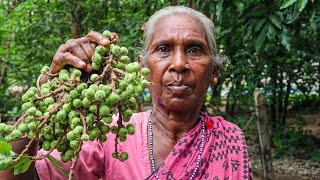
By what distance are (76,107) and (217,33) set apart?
2.29 meters

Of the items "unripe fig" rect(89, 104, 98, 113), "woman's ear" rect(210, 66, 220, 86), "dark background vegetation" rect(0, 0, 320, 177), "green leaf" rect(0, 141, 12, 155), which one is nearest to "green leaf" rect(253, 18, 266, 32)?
"dark background vegetation" rect(0, 0, 320, 177)

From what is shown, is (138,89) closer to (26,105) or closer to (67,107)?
(67,107)

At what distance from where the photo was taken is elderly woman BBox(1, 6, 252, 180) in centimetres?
157

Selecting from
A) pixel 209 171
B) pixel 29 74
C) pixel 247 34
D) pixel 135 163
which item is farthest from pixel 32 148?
pixel 29 74

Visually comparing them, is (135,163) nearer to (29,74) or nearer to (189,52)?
(189,52)

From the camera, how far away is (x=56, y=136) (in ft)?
3.54

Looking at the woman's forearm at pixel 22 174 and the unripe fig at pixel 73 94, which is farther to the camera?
the woman's forearm at pixel 22 174

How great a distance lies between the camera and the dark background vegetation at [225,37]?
10.4ft

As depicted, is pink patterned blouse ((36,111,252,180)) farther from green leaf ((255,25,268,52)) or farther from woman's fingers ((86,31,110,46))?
green leaf ((255,25,268,52))

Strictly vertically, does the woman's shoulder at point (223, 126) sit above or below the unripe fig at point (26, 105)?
below

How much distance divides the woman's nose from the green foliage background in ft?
4.28

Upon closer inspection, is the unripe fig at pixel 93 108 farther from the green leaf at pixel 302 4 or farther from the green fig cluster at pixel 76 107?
the green leaf at pixel 302 4

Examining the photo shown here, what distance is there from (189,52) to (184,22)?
0.45 feet

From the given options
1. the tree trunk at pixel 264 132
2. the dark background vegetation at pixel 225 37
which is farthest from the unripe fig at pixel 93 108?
the tree trunk at pixel 264 132
